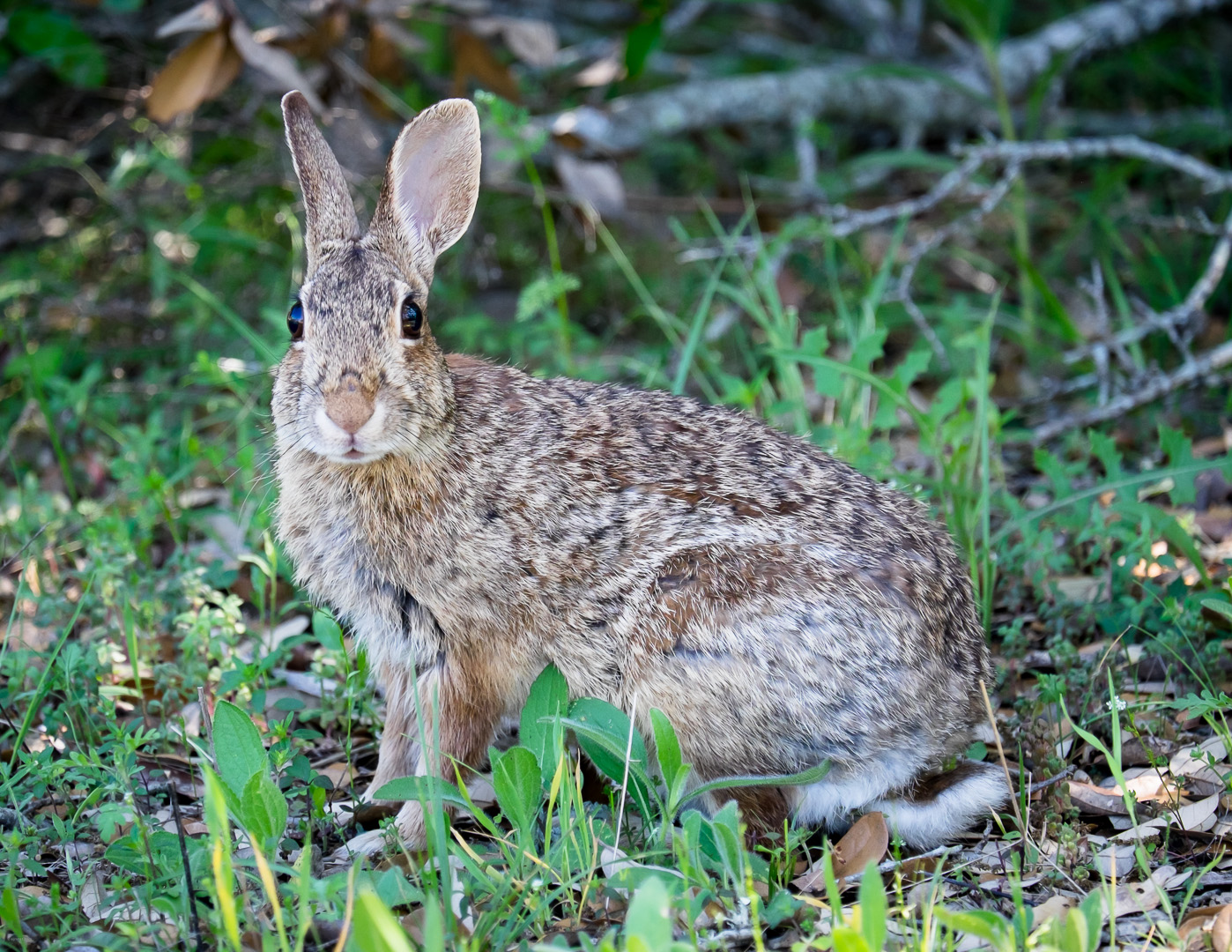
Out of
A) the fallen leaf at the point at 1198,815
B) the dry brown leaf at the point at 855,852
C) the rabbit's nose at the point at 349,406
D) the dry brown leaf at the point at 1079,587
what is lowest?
the dry brown leaf at the point at 855,852

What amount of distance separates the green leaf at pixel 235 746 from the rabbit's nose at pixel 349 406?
33.9 inches

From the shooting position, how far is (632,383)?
5.83 metres

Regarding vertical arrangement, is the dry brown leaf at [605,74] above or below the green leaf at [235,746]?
above

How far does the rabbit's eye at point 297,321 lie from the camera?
3.99 meters

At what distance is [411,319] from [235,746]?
1454 millimetres

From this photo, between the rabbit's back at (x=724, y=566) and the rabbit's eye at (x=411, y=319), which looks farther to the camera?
the rabbit's eye at (x=411, y=319)

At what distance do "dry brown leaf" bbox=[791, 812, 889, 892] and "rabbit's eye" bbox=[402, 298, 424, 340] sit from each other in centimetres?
205

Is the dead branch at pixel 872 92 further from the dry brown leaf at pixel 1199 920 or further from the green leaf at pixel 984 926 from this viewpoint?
the green leaf at pixel 984 926

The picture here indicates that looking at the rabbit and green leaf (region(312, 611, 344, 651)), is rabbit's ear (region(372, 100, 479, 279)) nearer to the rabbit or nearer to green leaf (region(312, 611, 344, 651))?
the rabbit

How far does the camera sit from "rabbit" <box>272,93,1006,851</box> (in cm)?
356


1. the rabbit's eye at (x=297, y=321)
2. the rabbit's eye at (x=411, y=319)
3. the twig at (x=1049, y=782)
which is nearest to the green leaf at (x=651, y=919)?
the twig at (x=1049, y=782)

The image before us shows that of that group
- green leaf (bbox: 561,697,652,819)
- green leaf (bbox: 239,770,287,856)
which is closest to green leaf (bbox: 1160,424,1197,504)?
green leaf (bbox: 561,697,652,819)

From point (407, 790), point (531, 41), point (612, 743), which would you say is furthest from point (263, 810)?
point (531, 41)

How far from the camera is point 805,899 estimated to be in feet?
9.93
